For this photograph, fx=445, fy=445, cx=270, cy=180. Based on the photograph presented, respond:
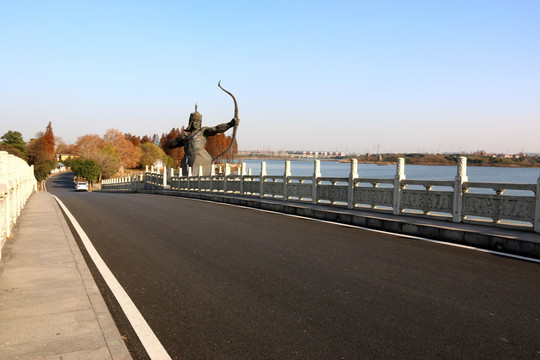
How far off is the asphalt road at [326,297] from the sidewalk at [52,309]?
1.74 feet

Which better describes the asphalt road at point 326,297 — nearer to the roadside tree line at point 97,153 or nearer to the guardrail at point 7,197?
the guardrail at point 7,197

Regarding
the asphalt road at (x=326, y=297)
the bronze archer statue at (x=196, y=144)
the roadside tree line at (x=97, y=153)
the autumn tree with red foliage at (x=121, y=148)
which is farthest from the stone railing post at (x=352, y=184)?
the autumn tree with red foliage at (x=121, y=148)

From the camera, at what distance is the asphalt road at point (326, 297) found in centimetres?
422

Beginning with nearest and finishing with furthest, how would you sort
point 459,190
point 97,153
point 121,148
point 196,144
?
1. point 459,190
2. point 196,144
3. point 97,153
4. point 121,148

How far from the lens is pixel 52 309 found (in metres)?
5.03

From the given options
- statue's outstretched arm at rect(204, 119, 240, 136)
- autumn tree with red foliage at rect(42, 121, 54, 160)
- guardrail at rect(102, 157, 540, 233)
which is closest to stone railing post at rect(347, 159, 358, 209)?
guardrail at rect(102, 157, 540, 233)

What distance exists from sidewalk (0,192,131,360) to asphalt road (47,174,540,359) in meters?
0.53

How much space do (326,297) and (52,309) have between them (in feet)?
10.7

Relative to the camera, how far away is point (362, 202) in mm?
15344

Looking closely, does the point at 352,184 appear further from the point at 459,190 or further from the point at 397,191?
the point at 459,190

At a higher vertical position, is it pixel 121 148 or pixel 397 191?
pixel 121 148

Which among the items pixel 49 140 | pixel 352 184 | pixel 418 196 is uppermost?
pixel 49 140

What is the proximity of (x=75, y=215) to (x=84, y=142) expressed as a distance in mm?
136148

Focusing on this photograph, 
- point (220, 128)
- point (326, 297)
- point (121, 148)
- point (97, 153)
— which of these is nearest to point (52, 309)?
point (326, 297)
